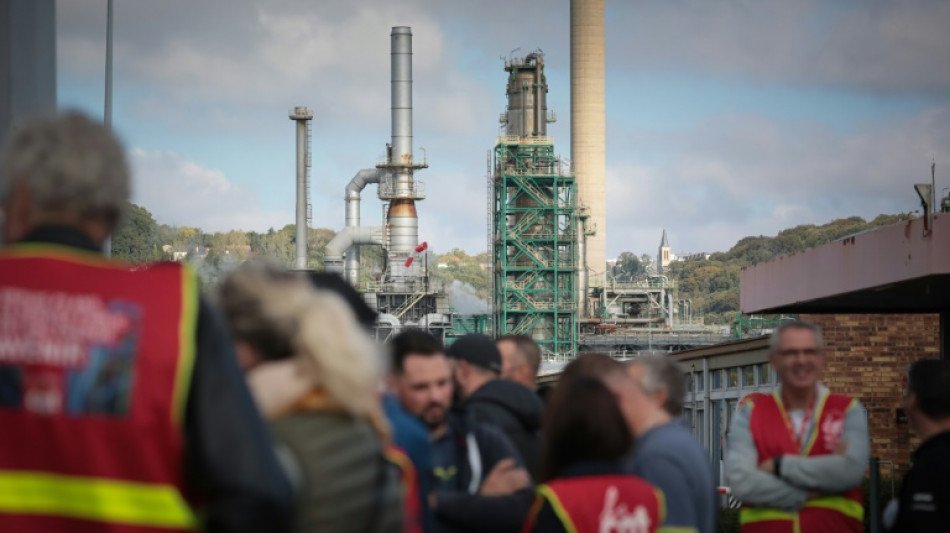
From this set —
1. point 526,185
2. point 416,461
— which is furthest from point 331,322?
point 526,185

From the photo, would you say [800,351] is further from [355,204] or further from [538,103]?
[355,204]

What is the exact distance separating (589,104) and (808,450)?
10169cm

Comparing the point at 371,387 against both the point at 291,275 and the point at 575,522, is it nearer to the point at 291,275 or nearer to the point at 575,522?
the point at 291,275

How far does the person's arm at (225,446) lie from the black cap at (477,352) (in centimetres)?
415

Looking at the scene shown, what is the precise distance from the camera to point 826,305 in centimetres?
2009

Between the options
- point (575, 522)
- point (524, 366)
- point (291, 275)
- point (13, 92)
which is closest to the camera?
point (291, 275)

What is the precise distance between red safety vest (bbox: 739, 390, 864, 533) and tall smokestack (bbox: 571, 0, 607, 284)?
9955 cm

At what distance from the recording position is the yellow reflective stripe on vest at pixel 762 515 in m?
7.19

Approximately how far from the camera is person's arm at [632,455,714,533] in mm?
5617

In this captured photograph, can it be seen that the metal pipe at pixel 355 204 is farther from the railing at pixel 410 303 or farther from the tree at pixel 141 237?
the tree at pixel 141 237

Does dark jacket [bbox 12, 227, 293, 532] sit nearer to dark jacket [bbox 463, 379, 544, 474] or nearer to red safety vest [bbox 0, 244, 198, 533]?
red safety vest [bbox 0, 244, 198, 533]

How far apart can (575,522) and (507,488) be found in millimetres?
749

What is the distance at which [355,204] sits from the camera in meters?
99.5

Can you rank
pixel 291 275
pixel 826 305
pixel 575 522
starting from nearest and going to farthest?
pixel 291 275, pixel 575 522, pixel 826 305
